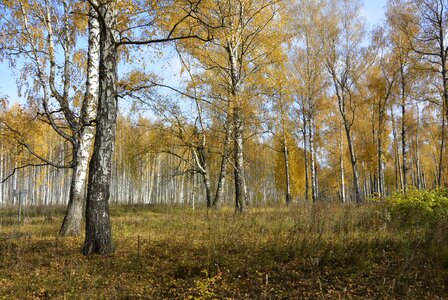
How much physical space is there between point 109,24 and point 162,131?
8011mm

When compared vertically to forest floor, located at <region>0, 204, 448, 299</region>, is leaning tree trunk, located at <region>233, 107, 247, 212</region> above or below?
above

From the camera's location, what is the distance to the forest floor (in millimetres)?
4273

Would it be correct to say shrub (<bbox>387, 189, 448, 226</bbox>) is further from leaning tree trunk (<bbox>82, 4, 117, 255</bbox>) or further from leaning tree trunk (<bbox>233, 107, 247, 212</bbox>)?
leaning tree trunk (<bbox>82, 4, 117, 255</bbox>)

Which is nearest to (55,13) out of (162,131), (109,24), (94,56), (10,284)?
(94,56)

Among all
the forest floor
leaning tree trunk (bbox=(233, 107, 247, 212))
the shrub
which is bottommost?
the forest floor

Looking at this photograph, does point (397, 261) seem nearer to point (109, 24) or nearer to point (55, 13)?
point (109, 24)

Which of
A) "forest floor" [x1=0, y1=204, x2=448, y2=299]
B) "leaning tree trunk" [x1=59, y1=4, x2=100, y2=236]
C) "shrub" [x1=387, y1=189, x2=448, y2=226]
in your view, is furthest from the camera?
"leaning tree trunk" [x1=59, y1=4, x2=100, y2=236]

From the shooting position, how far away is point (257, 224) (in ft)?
27.1

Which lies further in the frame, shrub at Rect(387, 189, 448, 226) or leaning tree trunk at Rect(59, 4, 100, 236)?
leaning tree trunk at Rect(59, 4, 100, 236)

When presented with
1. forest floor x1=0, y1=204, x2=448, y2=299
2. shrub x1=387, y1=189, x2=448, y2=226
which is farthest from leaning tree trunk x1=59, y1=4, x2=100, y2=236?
shrub x1=387, y1=189, x2=448, y2=226

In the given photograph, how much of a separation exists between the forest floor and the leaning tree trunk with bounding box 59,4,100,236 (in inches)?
40.7

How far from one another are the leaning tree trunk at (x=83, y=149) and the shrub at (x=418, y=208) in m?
8.02

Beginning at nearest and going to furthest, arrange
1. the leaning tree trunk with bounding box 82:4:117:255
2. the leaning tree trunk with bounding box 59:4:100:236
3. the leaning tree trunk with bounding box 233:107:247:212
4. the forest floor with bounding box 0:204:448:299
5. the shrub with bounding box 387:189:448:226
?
the forest floor with bounding box 0:204:448:299
the leaning tree trunk with bounding box 82:4:117:255
the shrub with bounding box 387:189:448:226
the leaning tree trunk with bounding box 59:4:100:236
the leaning tree trunk with bounding box 233:107:247:212

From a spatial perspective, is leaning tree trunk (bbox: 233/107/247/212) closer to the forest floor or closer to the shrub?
the forest floor
